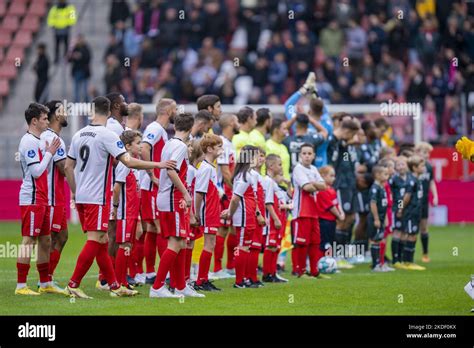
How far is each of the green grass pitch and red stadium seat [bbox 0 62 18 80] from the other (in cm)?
1343

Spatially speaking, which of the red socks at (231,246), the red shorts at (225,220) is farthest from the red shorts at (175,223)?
the red socks at (231,246)

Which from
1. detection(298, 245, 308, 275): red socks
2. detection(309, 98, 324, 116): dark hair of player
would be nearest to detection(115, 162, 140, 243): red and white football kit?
detection(298, 245, 308, 275): red socks

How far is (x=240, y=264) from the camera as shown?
A: 15.5 metres

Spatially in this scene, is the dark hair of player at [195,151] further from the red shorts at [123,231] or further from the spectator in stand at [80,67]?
the spectator in stand at [80,67]

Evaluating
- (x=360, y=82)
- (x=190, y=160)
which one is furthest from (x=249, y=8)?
(x=190, y=160)

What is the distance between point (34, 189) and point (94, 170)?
Result: 3.46ft

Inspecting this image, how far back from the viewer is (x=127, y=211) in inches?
585

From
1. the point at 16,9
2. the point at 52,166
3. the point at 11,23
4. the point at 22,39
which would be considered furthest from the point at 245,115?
the point at 16,9

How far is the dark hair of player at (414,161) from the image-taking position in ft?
62.9

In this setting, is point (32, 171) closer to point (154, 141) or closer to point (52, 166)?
point (52, 166)

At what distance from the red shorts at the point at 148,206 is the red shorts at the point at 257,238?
4.34 feet

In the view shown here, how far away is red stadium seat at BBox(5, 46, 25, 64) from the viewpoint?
104 ft
